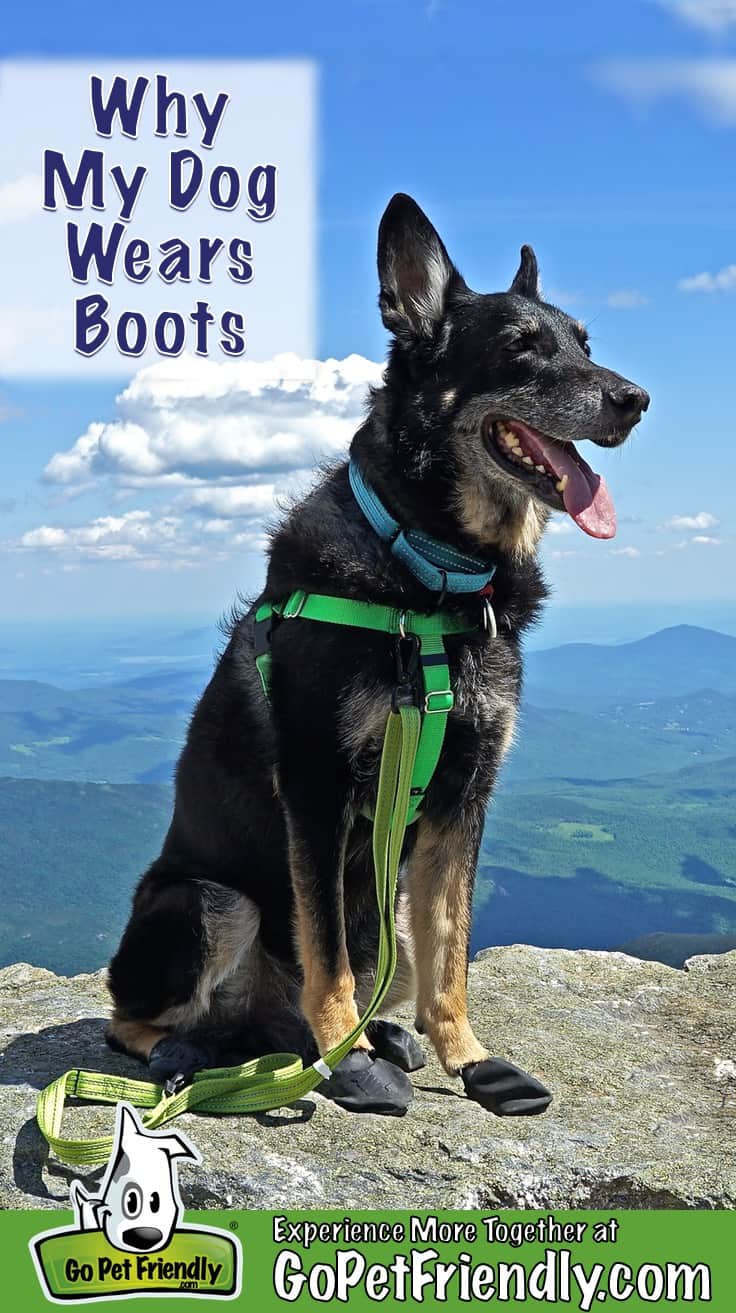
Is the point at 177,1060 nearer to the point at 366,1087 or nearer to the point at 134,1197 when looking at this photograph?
the point at 366,1087

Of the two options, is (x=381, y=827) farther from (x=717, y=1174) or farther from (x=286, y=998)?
(x=717, y=1174)

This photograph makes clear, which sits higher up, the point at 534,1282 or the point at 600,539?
the point at 600,539

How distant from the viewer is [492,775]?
17.2 feet

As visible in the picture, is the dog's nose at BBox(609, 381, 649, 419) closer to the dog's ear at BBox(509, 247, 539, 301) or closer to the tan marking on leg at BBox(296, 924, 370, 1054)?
the dog's ear at BBox(509, 247, 539, 301)

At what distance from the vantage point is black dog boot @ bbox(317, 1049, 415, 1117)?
16.4 feet

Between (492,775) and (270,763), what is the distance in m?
0.97

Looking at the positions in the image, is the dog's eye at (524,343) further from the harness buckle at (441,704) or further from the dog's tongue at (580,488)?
the harness buckle at (441,704)

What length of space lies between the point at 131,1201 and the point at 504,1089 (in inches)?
71.3

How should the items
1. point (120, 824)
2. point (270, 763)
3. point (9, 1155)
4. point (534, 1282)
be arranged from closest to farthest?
point (534, 1282)
point (9, 1155)
point (270, 763)
point (120, 824)

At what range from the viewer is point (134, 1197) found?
13.3 ft

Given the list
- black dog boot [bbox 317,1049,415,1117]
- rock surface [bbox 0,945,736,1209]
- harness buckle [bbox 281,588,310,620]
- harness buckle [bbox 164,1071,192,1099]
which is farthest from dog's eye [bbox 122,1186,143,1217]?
harness buckle [bbox 281,588,310,620]

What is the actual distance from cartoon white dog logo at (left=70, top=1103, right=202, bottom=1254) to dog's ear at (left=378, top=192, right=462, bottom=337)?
3170mm

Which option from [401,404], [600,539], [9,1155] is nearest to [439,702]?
[600,539]

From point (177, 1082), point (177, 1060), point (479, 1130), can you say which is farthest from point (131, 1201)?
point (479, 1130)
